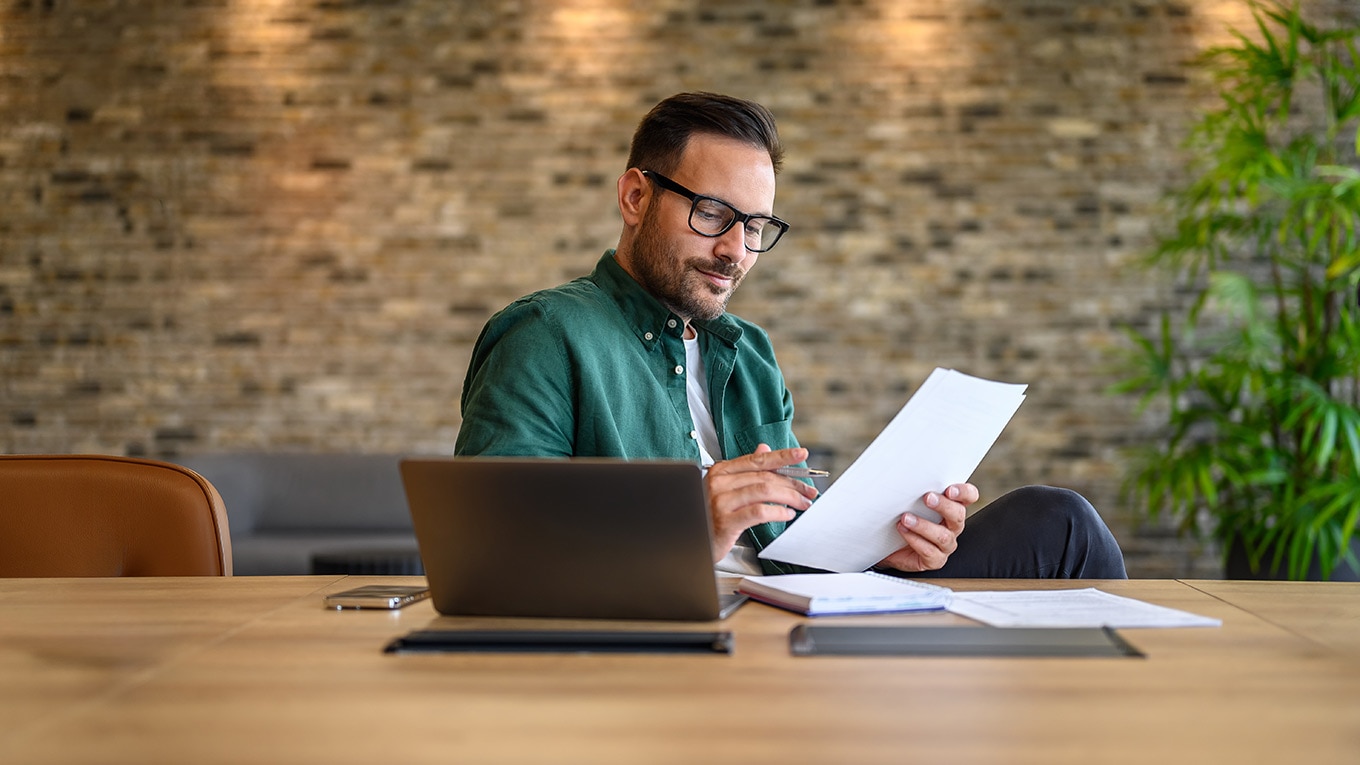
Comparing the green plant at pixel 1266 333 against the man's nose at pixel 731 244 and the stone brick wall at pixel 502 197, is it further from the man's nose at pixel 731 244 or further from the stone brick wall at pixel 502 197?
the man's nose at pixel 731 244

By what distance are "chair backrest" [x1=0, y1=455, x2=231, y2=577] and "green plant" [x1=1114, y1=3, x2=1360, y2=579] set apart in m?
3.39

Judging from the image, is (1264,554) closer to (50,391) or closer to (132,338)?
(132,338)

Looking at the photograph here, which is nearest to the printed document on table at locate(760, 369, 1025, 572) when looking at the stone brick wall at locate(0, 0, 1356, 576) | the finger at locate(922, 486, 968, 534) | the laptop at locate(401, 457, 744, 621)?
the finger at locate(922, 486, 968, 534)

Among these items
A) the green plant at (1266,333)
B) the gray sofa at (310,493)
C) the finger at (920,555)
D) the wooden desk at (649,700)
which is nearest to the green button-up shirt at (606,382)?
the finger at (920,555)

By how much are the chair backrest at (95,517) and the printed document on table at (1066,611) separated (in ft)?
3.27

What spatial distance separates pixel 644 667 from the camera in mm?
776

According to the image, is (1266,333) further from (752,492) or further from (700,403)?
(752,492)

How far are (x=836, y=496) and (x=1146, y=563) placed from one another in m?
3.67

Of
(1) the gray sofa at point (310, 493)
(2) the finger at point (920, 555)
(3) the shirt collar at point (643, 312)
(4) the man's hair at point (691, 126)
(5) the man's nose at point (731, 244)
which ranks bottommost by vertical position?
(1) the gray sofa at point (310, 493)

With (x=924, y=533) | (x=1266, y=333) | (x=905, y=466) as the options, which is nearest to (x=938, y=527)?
(x=924, y=533)

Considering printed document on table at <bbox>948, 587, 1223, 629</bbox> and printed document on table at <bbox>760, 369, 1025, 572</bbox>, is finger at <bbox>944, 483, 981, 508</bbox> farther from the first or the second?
printed document on table at <bbox>948, 587, 1223, 629</bbox>

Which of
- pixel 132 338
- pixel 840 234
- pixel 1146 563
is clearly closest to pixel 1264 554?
pixel 1146 563

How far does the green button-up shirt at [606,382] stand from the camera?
157 cm

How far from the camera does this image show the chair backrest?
4.85ft
